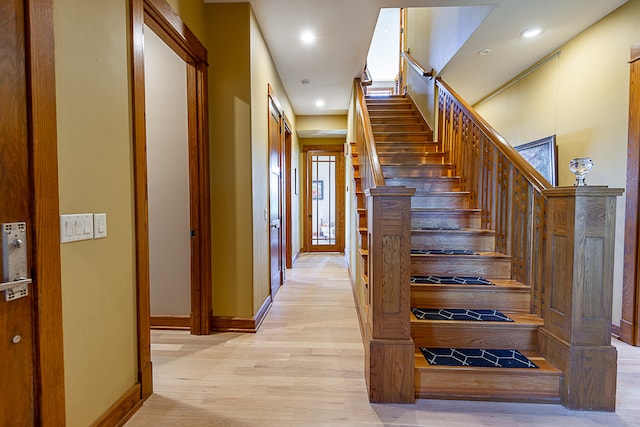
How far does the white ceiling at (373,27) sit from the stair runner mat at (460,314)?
2.55 m

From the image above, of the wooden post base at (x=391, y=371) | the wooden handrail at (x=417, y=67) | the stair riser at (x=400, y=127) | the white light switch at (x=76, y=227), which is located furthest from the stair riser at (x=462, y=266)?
the wooden handrail at (x=417, y=67)

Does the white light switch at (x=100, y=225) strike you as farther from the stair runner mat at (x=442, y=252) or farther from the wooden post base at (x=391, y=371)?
the stair runner mat at (x=442, y=252)

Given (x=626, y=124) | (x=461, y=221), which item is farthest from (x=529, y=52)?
(x=461, y=221)

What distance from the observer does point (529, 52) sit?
3.21 m

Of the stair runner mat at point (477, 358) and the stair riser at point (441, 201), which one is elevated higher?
the stair riser at point (441, 201)

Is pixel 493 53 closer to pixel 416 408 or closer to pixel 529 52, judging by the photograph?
pixel 529 52

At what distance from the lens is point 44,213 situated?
1.08m

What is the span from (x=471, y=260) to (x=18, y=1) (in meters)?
2.90

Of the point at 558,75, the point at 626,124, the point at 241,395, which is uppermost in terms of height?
the point at 558,75

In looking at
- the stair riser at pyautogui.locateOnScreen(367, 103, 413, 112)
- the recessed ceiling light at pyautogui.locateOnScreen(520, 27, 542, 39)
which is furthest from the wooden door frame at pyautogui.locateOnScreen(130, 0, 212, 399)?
the stair riser at pyautogui.locateOnScreen(367, 103, 413, 112)

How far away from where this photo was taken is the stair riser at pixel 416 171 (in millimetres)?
3584

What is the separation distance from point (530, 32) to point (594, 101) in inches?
34.9

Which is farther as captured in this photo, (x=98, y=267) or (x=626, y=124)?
(x=626, y=124)

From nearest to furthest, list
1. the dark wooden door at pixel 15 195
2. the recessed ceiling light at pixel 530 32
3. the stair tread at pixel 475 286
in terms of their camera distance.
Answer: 1. the dark wooden door at pixel 15 195
2. the stair tread at pixel 475 286
3. the recessed ceiling light at pixel 530 32
